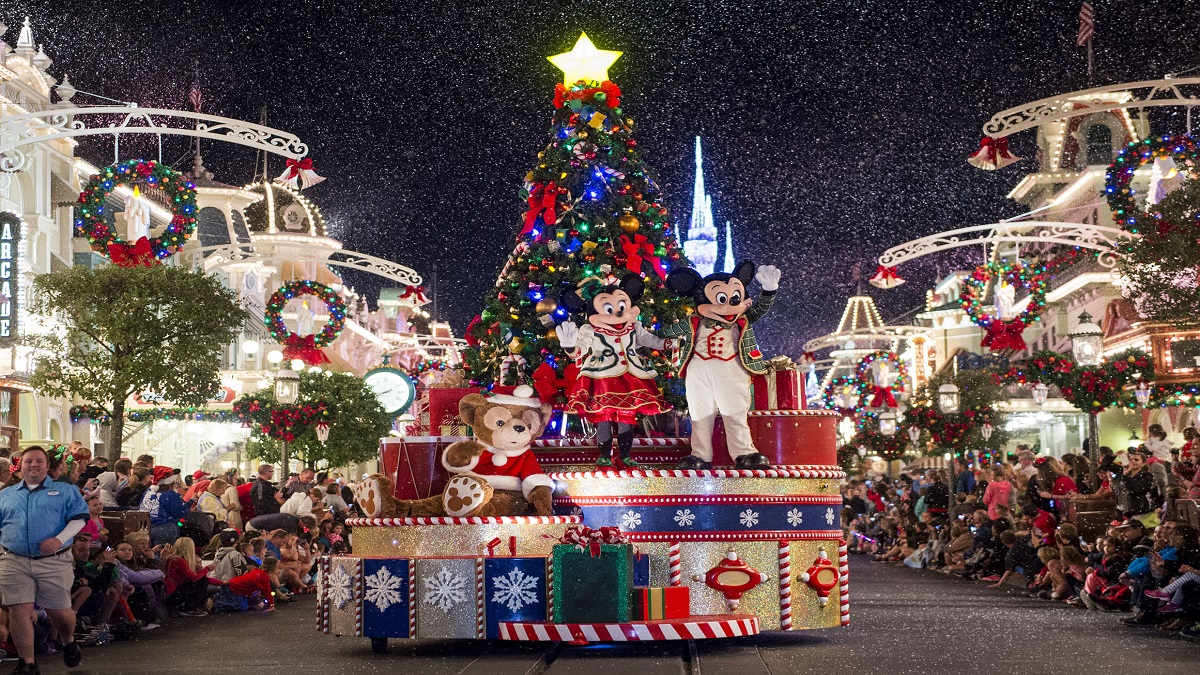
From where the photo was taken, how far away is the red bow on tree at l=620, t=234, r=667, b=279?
13.2 metres

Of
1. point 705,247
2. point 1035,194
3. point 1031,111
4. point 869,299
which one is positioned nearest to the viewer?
point 1031,111

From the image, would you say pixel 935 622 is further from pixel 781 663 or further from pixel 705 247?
pixel 705 247

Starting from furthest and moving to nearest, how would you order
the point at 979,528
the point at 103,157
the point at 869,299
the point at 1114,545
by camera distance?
the point at 869,299 < the point at 103,157 < the point at 979,528 < the point at 1114,545

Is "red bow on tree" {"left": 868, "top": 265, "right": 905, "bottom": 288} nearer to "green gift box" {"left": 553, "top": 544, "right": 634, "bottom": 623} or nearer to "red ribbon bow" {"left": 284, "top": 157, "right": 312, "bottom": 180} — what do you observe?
"red ribbon bow" {"left": 284, "top": 157, "right": 312, "bottom": 180}

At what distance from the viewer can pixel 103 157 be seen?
4734 centimetres

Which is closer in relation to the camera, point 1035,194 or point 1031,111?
point 1031,111

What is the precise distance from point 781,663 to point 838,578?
5.75 feet

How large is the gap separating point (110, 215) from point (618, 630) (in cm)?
1138

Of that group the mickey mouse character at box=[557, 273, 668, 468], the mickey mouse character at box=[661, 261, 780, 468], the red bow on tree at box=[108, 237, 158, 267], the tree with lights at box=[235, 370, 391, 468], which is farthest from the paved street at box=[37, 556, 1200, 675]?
the tree with lights at box=[235, 370, 391, 468]

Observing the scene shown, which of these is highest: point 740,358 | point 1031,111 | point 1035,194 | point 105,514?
point 1035,194

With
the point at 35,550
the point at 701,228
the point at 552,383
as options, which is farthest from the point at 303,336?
the point at 701,228

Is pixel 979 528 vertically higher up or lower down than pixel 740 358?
lower down

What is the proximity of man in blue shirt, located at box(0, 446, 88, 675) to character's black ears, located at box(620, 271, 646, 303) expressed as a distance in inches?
177

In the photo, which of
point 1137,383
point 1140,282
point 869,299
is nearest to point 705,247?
point 869,299
